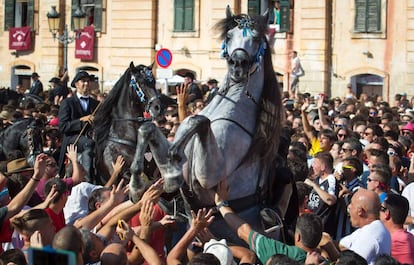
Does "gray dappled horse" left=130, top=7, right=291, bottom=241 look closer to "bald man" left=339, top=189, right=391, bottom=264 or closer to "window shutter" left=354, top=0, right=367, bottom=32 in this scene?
"bald man" left=339, top=189, right=391, bottom=264

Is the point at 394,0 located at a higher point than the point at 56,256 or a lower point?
higher

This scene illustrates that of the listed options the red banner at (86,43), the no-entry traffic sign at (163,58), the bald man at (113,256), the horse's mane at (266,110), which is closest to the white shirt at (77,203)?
the horse's mane at (266,110)

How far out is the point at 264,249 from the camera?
22.9 feet

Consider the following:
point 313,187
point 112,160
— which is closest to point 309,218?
point 313,187

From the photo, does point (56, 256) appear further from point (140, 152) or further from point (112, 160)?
point (112, 160)

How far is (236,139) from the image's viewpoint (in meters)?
8.23

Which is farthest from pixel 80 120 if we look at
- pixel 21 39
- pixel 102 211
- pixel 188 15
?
pixel 21 39

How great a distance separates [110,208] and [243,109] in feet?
4.90

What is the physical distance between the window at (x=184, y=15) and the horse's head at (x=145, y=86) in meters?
21.8

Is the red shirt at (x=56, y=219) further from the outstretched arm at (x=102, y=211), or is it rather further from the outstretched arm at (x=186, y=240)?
the outstretched arm at (x=186, y=240)

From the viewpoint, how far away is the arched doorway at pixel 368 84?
32.2 metres

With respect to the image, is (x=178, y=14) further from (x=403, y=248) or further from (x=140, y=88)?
(x=403, y=248)

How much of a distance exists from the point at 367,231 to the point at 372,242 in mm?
137

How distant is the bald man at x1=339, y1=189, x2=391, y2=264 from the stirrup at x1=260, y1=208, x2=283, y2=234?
0.59m
